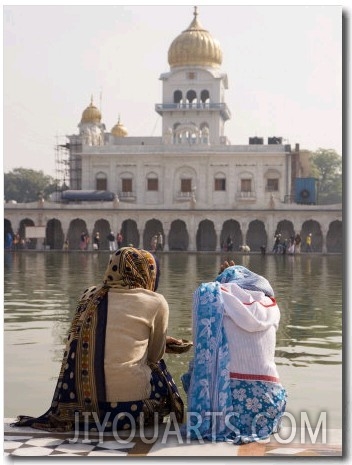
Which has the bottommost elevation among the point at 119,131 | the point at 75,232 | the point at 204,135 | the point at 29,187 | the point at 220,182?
the point at 75,232

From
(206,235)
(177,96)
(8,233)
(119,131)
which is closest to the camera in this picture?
(8,233)

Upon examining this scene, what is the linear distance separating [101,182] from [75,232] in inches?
198

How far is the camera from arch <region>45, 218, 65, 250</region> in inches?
1752

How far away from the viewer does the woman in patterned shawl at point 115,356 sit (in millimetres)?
5105

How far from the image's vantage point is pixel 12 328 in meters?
10.1

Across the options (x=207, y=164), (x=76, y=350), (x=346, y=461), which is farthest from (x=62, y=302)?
(x=207, y=164)

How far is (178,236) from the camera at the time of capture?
45406 mm

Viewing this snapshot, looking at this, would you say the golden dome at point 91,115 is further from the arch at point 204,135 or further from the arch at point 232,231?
the arch at point 232,231

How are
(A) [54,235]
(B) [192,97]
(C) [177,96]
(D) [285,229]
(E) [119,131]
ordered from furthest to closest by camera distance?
(E) [119,131]
(B) [192,97]
(C) [177,96]
(A) [54,235]
(D) [285,229]

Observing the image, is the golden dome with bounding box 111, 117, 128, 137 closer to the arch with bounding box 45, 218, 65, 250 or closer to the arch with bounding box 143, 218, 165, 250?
the arch with bounding box 143, 218, 165, 250

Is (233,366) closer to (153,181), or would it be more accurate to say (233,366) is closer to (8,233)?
(8,233)

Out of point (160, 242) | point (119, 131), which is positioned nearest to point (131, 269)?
point (160, 242)

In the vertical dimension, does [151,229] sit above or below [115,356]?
above

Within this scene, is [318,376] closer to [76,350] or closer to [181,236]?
[76,350]
